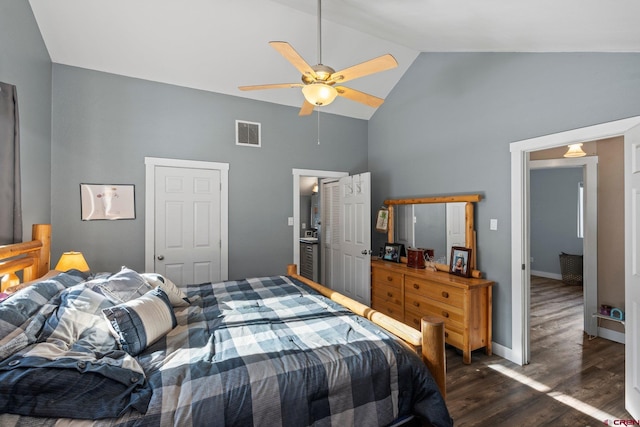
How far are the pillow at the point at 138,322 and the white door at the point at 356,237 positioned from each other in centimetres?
268

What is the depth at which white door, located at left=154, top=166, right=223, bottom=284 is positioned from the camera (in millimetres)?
3545

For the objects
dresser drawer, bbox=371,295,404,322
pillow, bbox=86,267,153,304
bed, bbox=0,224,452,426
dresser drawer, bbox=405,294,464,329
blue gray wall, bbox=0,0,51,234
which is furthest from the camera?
dresser drawer, bbox=371,295,404,322

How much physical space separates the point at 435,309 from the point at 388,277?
0.75 metres

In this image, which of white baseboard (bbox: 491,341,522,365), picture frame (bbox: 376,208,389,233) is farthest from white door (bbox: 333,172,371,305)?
white baseboard (bbox: 491,341,522,365)

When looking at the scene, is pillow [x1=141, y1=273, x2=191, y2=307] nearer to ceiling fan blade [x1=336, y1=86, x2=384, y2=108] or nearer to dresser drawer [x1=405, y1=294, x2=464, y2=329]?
ceiling fan blade [x1=336, y1=86, x2=384, y2=108]

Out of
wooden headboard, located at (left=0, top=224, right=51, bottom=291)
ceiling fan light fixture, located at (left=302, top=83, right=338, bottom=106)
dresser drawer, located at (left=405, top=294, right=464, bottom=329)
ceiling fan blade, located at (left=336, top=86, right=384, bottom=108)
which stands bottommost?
dresser drawer, located at (left=405, top=294, right=464, bottom=329)

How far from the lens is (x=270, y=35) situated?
3270 mm

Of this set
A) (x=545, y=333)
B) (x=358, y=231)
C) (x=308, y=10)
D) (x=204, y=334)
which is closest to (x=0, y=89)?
(x=204, y=334)

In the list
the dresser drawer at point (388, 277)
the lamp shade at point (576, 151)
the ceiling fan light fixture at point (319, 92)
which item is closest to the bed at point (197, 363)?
the ceiling fan light fixture at point (319, 92)

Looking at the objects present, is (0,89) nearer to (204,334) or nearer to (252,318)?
(204,334)

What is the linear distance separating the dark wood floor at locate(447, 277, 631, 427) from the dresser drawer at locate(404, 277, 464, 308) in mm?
541

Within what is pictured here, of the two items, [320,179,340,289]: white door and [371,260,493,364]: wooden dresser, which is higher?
[320,179,340,289]: white door

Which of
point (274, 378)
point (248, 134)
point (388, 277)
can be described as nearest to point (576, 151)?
point (388, 277)

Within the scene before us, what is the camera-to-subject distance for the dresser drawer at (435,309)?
2.89 meters
